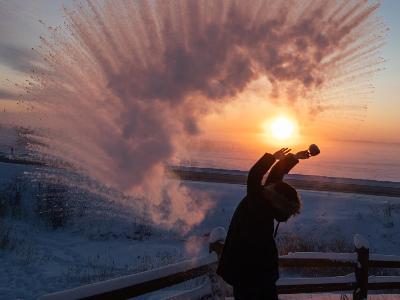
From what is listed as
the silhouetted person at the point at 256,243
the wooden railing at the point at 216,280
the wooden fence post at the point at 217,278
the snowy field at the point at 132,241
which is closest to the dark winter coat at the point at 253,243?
the silhouetted person at the point at 256,243

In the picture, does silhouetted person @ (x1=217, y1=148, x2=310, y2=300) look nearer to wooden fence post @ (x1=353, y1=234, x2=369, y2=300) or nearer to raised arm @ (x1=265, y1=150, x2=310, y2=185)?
raised arm @ (x1=265, y1=150, x2=310, y2=185)

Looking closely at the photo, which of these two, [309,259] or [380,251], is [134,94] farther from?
[309,259]

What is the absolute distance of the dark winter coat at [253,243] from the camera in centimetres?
370

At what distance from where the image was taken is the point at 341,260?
5914 millimetres

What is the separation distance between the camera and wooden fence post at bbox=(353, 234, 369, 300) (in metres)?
5.91

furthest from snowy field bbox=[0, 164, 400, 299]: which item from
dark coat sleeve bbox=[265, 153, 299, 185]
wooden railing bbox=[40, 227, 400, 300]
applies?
dark coat sleeve bbox=[265, 153, 299, 185]

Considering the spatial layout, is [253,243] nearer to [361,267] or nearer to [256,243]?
[256,243]

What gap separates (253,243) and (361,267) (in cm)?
301

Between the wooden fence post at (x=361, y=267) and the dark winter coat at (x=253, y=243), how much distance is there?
8.76 ft

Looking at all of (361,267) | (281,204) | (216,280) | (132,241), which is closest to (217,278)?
(216,280)

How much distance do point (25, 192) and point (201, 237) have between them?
7.48 metres

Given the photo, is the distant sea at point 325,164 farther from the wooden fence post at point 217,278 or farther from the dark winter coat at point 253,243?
the dark winter coat at point 253,243

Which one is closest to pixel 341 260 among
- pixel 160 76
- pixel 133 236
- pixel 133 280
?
pixel 133 280

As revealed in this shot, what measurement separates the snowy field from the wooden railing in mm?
4009
